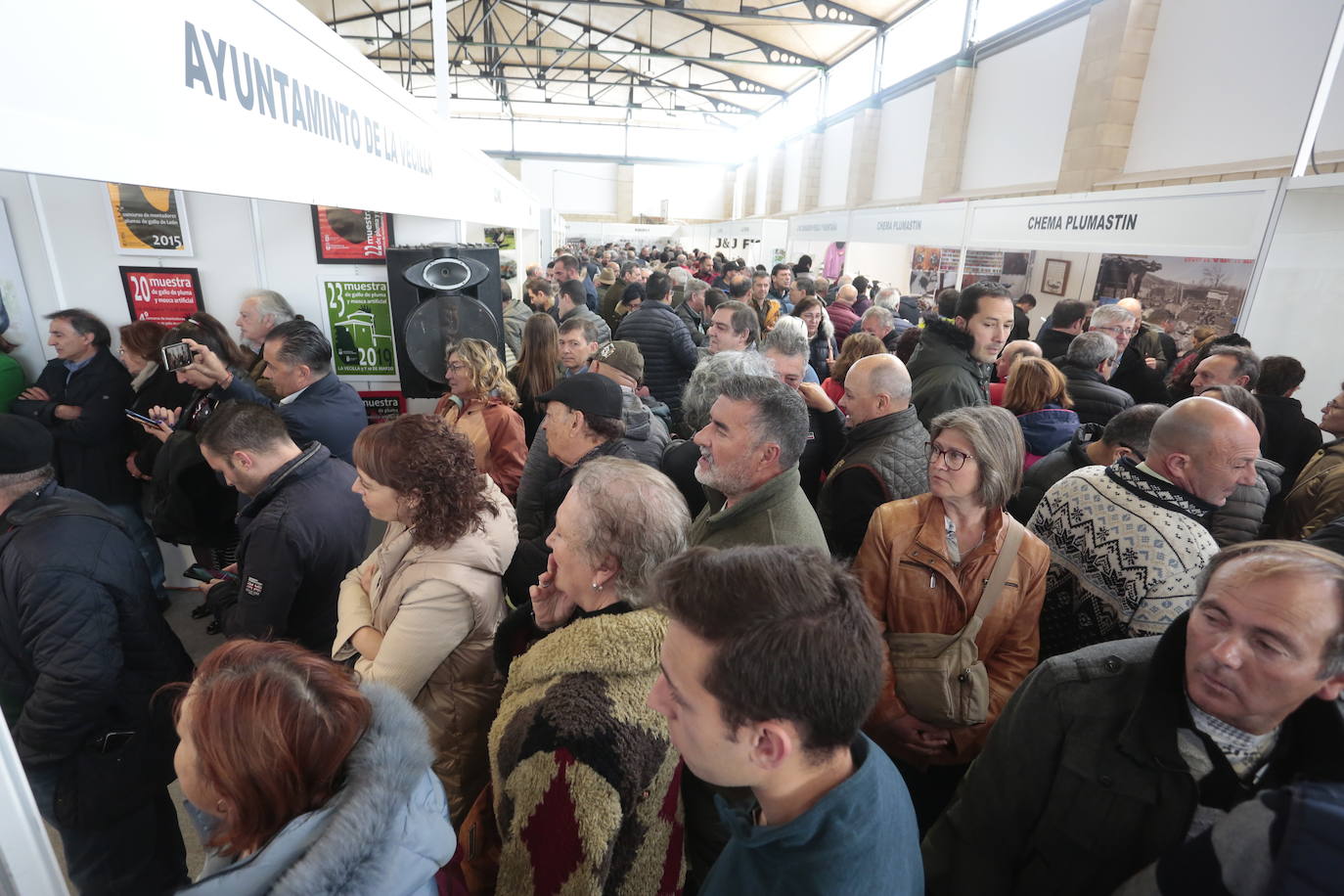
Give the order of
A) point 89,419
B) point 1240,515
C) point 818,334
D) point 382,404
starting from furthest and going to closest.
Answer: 1. point 818,334
2. point 382,404
3. point 89,419
4. point 1240,515

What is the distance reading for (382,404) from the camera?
4.11 m

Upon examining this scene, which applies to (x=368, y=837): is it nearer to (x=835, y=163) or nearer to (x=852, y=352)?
(x=852, y=352)

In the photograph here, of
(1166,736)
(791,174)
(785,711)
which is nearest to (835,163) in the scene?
(791,174)

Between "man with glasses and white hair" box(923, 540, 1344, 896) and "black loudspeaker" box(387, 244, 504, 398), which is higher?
"black loudspeaker" box(387, 244, 504, 398)

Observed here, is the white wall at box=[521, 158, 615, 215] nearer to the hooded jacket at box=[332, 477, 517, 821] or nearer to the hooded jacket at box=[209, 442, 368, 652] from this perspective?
the hooded jacket at box=[209, 442, 368, 652]

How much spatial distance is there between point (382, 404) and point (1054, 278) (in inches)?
322

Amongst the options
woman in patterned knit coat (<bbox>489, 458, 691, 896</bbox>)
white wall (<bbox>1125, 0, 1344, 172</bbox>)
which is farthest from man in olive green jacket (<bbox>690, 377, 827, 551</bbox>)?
white wall (<bbox>1125, 0, 1344, 172</bbox>)

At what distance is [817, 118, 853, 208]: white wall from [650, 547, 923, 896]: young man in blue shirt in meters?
17.4

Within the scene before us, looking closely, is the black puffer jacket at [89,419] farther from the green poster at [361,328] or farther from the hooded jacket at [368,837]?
the hooded jacket at [368,837]

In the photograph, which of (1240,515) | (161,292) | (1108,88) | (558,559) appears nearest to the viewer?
(558,559)

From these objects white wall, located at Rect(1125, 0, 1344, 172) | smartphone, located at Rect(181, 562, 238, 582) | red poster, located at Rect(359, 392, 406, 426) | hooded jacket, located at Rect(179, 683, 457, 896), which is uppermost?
white wall, located at Rect(1125, 0, 1344, 172)

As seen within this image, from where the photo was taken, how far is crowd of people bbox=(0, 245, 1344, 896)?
0.87m

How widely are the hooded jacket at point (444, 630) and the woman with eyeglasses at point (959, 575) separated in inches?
40.8

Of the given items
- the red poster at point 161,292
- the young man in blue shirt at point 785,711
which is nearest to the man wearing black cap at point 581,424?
the young man in blue shirt at point 785,711
